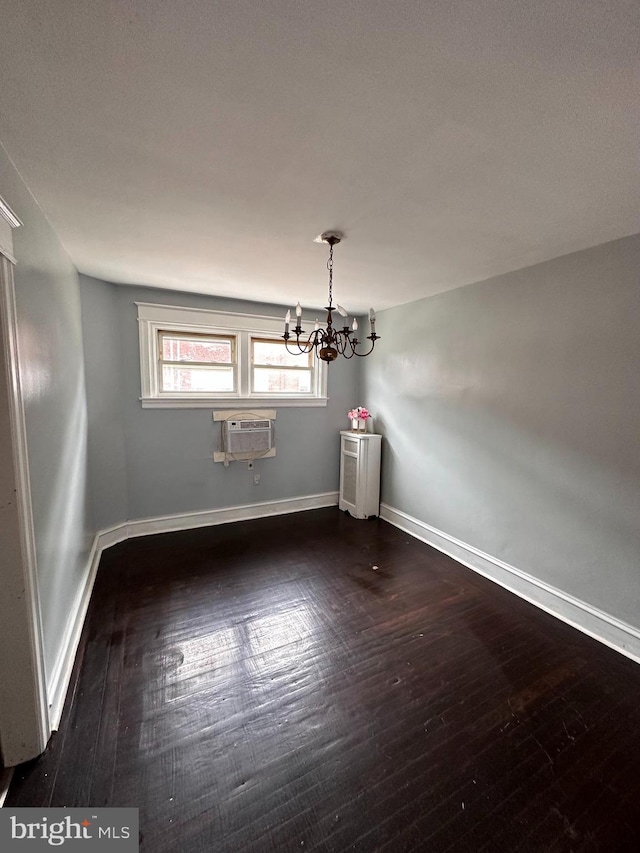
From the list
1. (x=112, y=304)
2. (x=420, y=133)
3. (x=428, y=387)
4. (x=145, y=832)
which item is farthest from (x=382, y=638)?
(x=112, y=304)

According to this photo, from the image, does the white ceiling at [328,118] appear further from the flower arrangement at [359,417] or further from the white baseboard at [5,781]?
the white baseboard at [5,781]

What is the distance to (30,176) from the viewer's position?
149 cm

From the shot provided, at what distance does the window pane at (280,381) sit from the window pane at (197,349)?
0.39 metres

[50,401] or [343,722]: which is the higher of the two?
[50,401]

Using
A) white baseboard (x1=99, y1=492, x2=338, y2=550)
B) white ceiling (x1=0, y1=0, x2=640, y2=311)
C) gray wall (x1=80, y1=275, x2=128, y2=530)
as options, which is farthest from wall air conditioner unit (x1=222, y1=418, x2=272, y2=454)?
white ceiling (x1=0, y1=0, x2=640, y2=311)

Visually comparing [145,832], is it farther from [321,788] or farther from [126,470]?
[126,470]

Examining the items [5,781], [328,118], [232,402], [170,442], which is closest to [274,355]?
[232,402]

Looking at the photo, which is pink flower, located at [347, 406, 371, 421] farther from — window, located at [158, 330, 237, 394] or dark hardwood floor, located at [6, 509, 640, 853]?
dark hardwood floor, located at [6, 509, 640, 853]

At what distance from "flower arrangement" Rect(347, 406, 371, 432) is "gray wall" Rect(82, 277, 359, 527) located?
0.23m

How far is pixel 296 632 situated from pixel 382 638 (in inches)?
21.7

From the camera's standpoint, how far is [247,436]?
3.80 metres

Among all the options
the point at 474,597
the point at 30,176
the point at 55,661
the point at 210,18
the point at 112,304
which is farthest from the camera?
the point at 112,304

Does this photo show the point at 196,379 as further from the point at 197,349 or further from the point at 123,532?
the point at 123,532

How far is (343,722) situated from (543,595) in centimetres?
178
